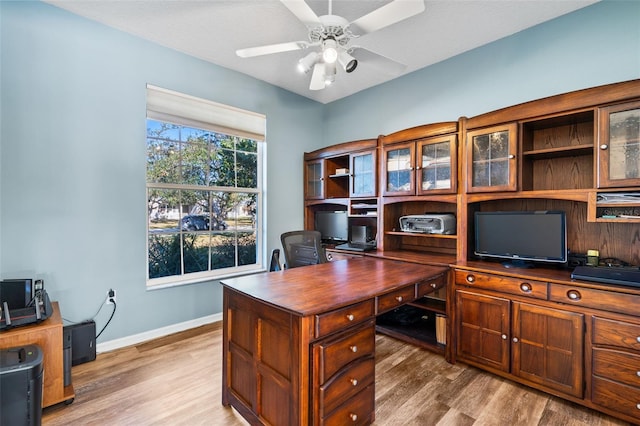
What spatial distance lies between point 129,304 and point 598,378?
148 inches

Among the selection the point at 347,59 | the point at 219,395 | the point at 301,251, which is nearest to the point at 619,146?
the point at 347,59

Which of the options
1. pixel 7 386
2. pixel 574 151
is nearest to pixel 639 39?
pixel 574 151

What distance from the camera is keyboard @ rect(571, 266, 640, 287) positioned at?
5.69ft

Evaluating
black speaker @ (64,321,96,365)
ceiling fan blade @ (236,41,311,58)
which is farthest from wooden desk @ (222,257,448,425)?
ceiling fan blade @ (236,41,311,58)

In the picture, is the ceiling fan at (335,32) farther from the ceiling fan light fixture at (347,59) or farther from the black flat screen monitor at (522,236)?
the black flat screen monitor at (522,236)

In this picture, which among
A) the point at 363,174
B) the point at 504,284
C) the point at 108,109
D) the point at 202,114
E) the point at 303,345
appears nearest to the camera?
the point at 303,345

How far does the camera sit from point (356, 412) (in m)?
1.62

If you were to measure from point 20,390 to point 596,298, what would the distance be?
3.35 metres

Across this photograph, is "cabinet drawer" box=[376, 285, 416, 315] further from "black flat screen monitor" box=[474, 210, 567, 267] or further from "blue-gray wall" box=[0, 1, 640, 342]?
"blue-gray wall" box=[0, 1, 640, 342]

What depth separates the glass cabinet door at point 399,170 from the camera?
9.77 feet

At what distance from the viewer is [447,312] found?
8.22 feet

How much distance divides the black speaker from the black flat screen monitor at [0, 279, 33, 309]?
1.59 feet

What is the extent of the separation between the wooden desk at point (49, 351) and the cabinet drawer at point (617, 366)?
3.44 metres

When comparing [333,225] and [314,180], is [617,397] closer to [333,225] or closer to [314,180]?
[333,225]
